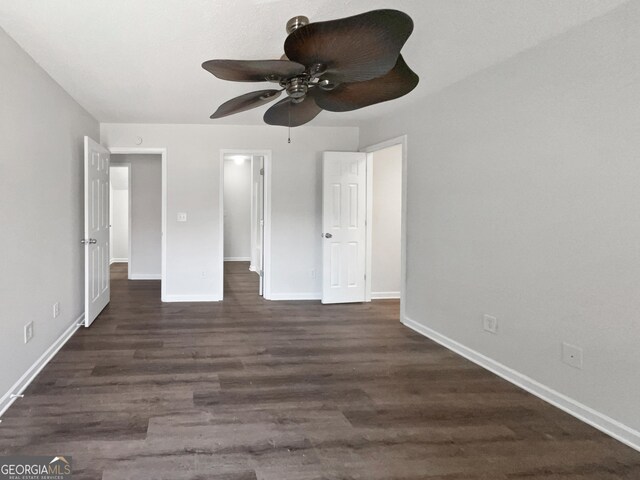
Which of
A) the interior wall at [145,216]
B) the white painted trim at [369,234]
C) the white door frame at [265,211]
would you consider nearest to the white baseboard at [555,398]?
the white painted trim at [369,234]

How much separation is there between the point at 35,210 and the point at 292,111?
200cm

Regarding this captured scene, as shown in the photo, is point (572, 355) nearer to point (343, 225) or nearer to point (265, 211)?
point (343, 225)

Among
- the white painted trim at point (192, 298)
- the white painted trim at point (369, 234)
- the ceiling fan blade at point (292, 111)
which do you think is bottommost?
the white painted trim at point (192, 298)

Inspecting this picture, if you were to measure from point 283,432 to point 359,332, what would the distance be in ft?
6.28

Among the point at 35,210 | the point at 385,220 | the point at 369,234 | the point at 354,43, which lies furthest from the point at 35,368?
the point at 385,220

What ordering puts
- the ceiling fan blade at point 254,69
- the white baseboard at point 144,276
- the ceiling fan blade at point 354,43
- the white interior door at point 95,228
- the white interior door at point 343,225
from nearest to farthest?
the ceiling fan blade at point 354,43, the ceiling fan blade at point 254,69, the white interior door at point 95,228, the white interior door at point 343,225, the white baseboard at point 144,276

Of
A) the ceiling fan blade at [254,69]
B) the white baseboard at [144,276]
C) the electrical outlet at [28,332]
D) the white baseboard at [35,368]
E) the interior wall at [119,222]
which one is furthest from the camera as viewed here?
the interior wall at [119,222]

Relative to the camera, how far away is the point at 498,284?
2887 mm

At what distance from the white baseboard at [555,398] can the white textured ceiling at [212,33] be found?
7.26 ft

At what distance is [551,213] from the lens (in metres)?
2.46

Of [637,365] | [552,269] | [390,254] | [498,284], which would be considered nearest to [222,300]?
[390,254]

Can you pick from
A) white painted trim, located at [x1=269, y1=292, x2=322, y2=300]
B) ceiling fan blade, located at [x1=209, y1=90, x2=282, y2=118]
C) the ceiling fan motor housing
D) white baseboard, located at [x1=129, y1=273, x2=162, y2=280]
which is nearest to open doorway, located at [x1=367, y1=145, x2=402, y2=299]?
white painted trim, located at [x1=269, y1=292, x2=322, y2=300]

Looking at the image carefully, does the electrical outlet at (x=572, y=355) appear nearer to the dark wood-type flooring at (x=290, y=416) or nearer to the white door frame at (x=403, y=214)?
the dark wood-type flooring at (x=290, y=416)

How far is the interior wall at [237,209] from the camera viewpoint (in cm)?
923
